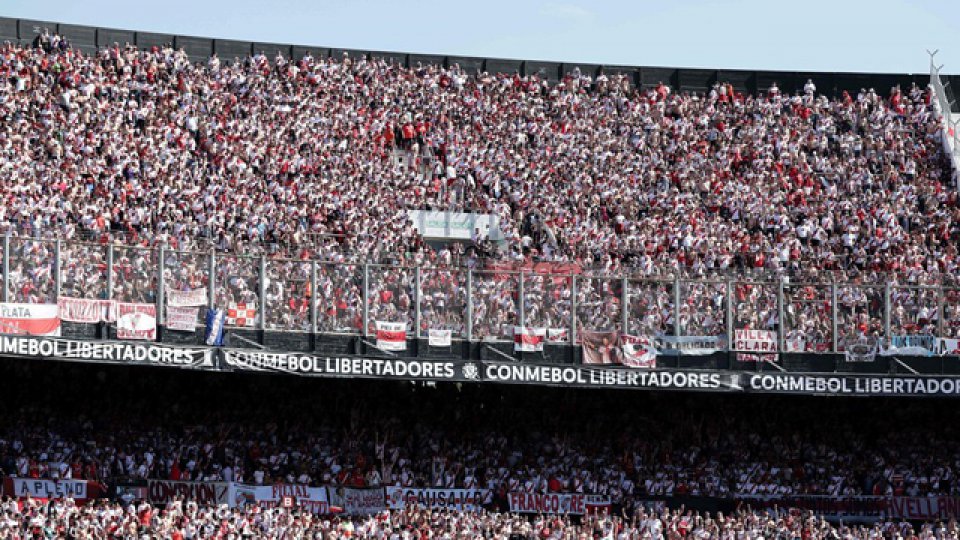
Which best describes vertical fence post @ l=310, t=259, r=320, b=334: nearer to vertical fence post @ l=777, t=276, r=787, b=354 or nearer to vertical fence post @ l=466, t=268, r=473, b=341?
vertical fence post @ l=466, t=268, r=473, b=341

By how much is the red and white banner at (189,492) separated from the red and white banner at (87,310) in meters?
4.33

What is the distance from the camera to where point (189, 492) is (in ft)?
119

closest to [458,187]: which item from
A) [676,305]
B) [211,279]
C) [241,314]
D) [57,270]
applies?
[676,305]

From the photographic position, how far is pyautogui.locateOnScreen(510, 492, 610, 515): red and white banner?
1522 inches

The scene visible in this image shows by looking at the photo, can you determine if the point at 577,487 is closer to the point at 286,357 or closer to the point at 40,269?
the point at 286,357

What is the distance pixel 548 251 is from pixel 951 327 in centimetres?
1083

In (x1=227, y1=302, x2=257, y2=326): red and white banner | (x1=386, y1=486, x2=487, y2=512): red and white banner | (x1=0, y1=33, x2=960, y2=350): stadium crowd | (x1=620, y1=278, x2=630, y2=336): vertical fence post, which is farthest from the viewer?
(x1=386, y1=486, x2=487, y2=512): red and white banner

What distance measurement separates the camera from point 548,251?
44219 millimetres

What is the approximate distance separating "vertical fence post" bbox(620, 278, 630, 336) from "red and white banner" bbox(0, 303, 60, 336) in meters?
12.5

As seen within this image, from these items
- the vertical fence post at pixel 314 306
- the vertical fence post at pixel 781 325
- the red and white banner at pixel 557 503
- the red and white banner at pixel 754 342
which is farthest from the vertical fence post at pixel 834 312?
the vertical fence post at pixel 314 306

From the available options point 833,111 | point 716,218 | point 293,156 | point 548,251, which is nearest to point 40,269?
point 293,156

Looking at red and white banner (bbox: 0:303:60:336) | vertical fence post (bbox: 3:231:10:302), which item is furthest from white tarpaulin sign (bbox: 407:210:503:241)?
vertical fence post (bbox: 3:231:10:302)

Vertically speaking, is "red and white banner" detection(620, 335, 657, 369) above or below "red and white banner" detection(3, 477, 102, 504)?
above

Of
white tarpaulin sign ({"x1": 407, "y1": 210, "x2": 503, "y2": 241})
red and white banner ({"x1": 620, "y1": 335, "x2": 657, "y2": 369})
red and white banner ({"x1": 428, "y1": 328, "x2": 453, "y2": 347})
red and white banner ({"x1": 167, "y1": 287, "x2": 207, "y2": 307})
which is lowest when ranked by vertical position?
red and white banner ({"x1": 620, "y1": 335, "x2": 657, "y2": 369})
